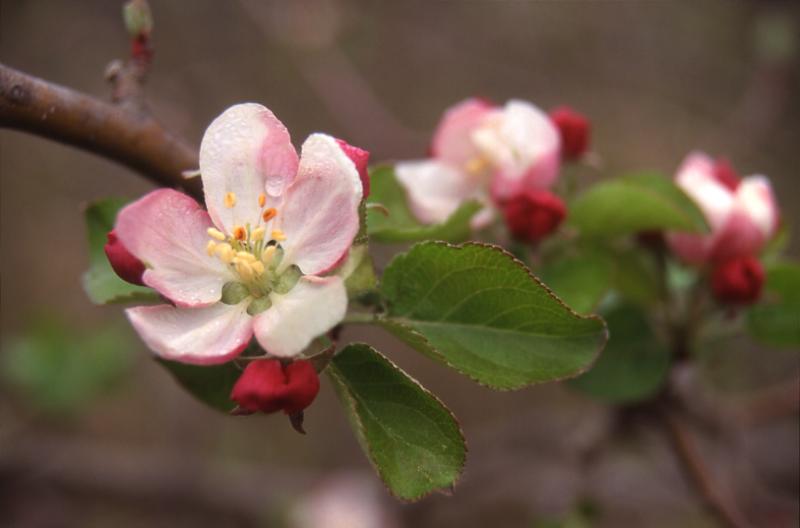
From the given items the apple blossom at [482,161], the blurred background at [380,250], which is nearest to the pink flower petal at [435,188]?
the apple blossom at [482,161]

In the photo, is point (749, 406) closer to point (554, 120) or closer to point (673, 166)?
point (554, 120)

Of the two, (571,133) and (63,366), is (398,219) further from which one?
(63,366)

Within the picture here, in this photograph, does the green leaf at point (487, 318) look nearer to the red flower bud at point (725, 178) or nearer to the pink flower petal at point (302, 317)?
the pink flower petal at point (302, 317)

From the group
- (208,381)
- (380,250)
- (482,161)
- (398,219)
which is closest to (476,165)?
(482,161)

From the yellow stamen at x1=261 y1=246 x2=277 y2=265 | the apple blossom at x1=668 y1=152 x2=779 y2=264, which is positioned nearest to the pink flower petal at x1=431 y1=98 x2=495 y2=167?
the apple blossom at x1=668 y1=152 x2=779 y2=264

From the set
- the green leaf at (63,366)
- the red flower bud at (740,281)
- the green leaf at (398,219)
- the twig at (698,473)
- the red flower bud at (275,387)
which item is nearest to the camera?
the red flower bud at (275,387)

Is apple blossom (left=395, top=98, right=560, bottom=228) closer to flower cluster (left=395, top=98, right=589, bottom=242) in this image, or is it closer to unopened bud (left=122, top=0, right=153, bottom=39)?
flower cluster (left=395, top=98, right=589, bottom=242)
